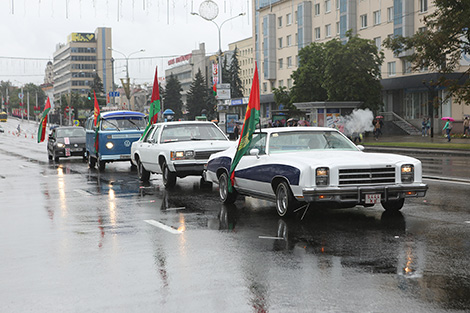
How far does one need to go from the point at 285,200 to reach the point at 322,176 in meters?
0.78

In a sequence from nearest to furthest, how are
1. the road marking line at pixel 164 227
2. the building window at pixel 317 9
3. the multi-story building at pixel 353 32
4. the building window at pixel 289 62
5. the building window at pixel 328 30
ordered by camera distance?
1. the road marking line at pixel 164 227
2. the multi-story building at pixel 353 32
3. the building window at pixel 328 30
4. the building window at pixel 317 9
5. the building window at pixel 289 62

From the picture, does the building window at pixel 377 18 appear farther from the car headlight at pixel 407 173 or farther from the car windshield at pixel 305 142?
the car headlight at pixel 407 173

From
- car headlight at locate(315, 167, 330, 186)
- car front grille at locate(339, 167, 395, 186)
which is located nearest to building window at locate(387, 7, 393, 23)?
car front grille at locate(339, 167, 395, 186)

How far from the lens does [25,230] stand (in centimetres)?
971

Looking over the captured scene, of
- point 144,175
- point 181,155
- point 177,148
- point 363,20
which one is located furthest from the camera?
point 363,20

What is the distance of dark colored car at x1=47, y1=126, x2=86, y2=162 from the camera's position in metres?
28.4

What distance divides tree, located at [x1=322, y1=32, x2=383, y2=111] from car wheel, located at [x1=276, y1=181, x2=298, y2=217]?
42.5 meters

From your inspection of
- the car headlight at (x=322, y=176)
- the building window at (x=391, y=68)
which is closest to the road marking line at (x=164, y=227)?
the car headlight at (x=322, y=176)

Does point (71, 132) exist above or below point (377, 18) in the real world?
below

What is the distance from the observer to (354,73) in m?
51.4

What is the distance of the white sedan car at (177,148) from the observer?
1526cm

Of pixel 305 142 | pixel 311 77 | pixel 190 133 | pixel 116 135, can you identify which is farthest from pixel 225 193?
pixel 311 77

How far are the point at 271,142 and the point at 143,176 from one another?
723 cm

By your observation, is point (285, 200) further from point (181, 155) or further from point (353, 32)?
point (353, 32)
